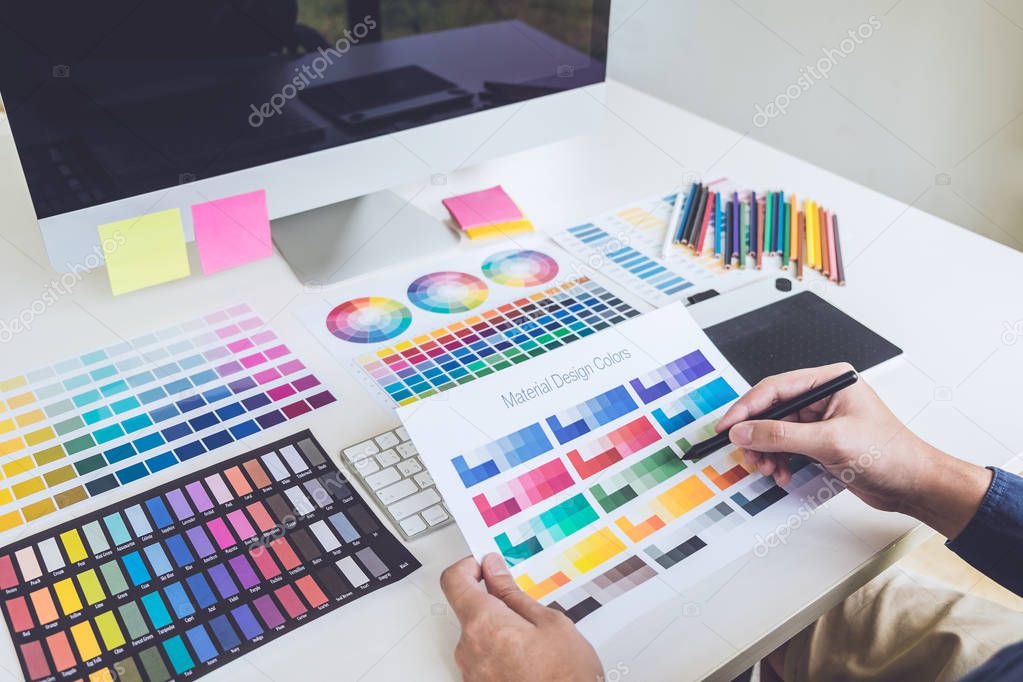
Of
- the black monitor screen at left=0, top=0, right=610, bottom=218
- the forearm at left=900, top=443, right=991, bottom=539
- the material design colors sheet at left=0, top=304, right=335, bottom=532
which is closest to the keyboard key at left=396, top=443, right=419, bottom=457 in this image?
the material design colors sheet at left=0, top=304, right=335, bottom=532

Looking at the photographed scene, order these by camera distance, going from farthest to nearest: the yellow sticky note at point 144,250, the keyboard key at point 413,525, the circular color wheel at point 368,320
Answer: the circular color wheel at point 368,320, the yellow sticky note at point 144,250, the keyboard key at point 413,525

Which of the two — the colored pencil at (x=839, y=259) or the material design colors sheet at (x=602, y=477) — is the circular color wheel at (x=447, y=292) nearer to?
the material design colors sheet at (x=602, y=477)

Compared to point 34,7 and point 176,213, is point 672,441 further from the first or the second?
point 34,7

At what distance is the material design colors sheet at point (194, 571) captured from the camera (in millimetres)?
608

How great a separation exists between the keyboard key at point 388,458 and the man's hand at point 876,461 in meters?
0.31

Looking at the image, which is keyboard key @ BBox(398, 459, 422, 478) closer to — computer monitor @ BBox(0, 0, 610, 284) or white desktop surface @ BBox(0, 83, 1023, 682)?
white desktop surface @ BBox(0, 83, 1023, 682)

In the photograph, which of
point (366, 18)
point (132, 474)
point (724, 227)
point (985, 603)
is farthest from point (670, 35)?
point (132, 474)

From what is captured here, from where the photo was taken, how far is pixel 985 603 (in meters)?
0.93

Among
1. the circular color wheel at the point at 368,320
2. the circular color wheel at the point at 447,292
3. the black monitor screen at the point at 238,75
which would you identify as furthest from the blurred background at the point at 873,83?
the circular color wheel at the point at 368,320

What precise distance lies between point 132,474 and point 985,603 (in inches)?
36.2

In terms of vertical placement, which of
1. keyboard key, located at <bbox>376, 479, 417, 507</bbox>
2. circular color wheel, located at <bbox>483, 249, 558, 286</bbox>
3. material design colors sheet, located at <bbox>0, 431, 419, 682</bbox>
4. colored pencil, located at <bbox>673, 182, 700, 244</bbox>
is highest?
colored pencil, located at <bbox>673, 182, 700, 244</bbox>

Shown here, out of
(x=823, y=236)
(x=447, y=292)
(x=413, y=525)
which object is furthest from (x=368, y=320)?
(x=823, y=236)

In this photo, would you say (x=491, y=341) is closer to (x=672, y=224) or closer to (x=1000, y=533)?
(x=672, y=224)

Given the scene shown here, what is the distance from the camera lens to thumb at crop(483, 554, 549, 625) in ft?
2.02
